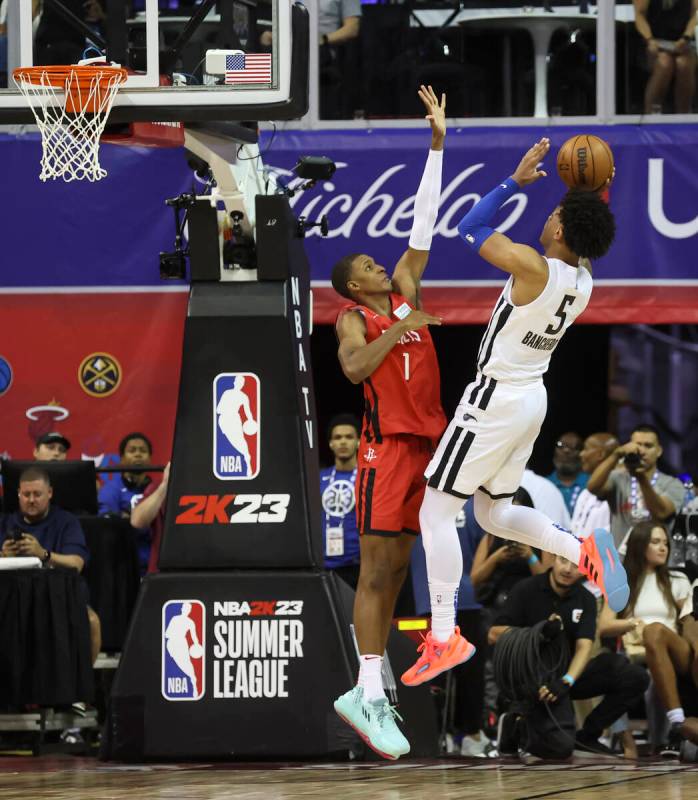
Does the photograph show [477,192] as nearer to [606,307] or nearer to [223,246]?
[606,307]

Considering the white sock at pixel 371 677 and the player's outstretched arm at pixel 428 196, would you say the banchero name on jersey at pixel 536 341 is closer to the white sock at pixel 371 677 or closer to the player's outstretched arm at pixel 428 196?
the player's outstretched arm at pixel 428 196

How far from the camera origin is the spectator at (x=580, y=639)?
375 inches

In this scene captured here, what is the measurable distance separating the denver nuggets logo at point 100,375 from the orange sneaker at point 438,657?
5890 millimetres

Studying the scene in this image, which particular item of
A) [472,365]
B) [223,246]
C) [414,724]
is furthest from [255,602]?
[472,365]

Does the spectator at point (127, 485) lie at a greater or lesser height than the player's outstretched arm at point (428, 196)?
lesser

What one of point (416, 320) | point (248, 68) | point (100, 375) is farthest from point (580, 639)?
point (100, 375)

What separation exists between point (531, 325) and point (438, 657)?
57.3 inches

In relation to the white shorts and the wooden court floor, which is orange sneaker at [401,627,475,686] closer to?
the wooden court floor

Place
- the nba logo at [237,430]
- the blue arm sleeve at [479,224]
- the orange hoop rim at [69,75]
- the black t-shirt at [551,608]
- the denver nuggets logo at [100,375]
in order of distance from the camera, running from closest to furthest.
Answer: the blue arm sleeve at [479,224] → the orange hoop rim at [69,75] → the nba logo at [237,430] → the black t-shirt at [551,608] → the denver nuggets logo at [100,375]

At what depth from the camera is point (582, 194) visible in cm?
704

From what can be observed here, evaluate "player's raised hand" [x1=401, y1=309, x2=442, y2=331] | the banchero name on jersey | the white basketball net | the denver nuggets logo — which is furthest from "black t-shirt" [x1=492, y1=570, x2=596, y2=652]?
the denver nuggets logo

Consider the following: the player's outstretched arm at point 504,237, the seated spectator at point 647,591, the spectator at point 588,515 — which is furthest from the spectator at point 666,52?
the player's outstretched arm at point 504,237

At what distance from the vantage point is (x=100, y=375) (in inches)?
496

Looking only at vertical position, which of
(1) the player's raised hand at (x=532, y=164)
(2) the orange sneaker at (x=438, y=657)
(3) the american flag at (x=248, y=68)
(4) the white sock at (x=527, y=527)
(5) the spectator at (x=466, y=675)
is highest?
(3) the american flag at (x=248, y=68)
